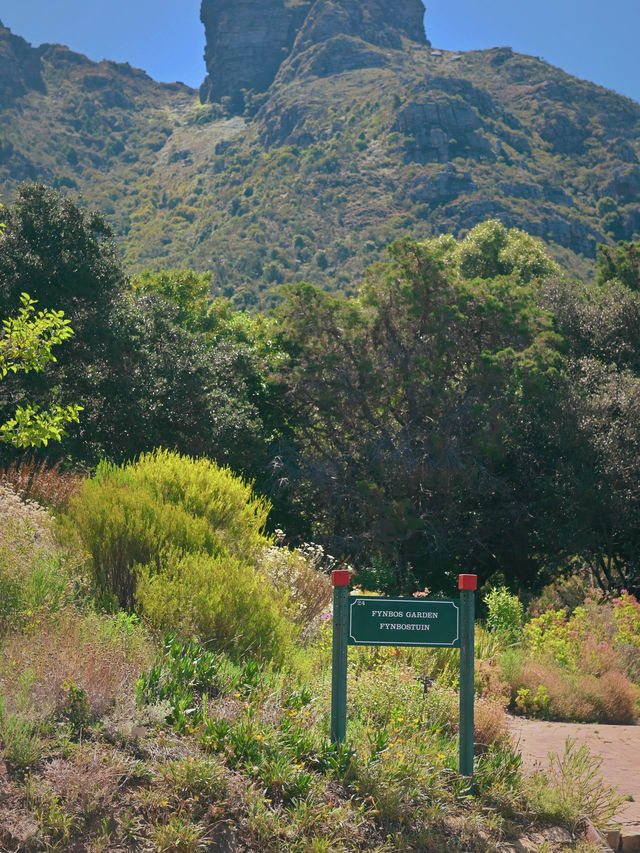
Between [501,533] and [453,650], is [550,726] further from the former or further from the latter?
[501,533]

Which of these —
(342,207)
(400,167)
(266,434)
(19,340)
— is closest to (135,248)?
(342,207)

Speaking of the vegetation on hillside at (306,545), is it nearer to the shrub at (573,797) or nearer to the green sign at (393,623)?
the shrub at (573,797)

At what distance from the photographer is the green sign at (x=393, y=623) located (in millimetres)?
5684

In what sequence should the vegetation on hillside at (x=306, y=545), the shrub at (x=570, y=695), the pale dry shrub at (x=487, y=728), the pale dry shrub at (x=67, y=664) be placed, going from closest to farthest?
the vegetation on hillside at (x=306, y=545) → the pale dry shrub at (x=67, y=664) → the pale dry shrub at (x=487, y=728) → the shrub at (x=570, y=695)

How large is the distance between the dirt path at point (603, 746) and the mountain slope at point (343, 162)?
229ft

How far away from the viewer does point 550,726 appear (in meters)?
8.18

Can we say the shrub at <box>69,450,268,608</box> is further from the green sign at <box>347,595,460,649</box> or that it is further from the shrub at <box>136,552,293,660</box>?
the green sign at <box>347,595,460,649</box>

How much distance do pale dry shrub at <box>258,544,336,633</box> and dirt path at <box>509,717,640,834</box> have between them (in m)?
2.47

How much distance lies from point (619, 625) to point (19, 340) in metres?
8.07

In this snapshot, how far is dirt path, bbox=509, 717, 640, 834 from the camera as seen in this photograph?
6.39m

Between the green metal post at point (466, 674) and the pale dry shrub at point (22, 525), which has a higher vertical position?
the pale dry shrub at point (22, 525)

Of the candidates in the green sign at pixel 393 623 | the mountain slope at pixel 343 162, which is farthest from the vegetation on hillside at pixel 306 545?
the mountain slope at pixel 343 162

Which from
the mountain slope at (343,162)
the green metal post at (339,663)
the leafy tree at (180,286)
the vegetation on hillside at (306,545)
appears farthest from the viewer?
the mountain slope at (343,162)

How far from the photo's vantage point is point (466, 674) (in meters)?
5.83
